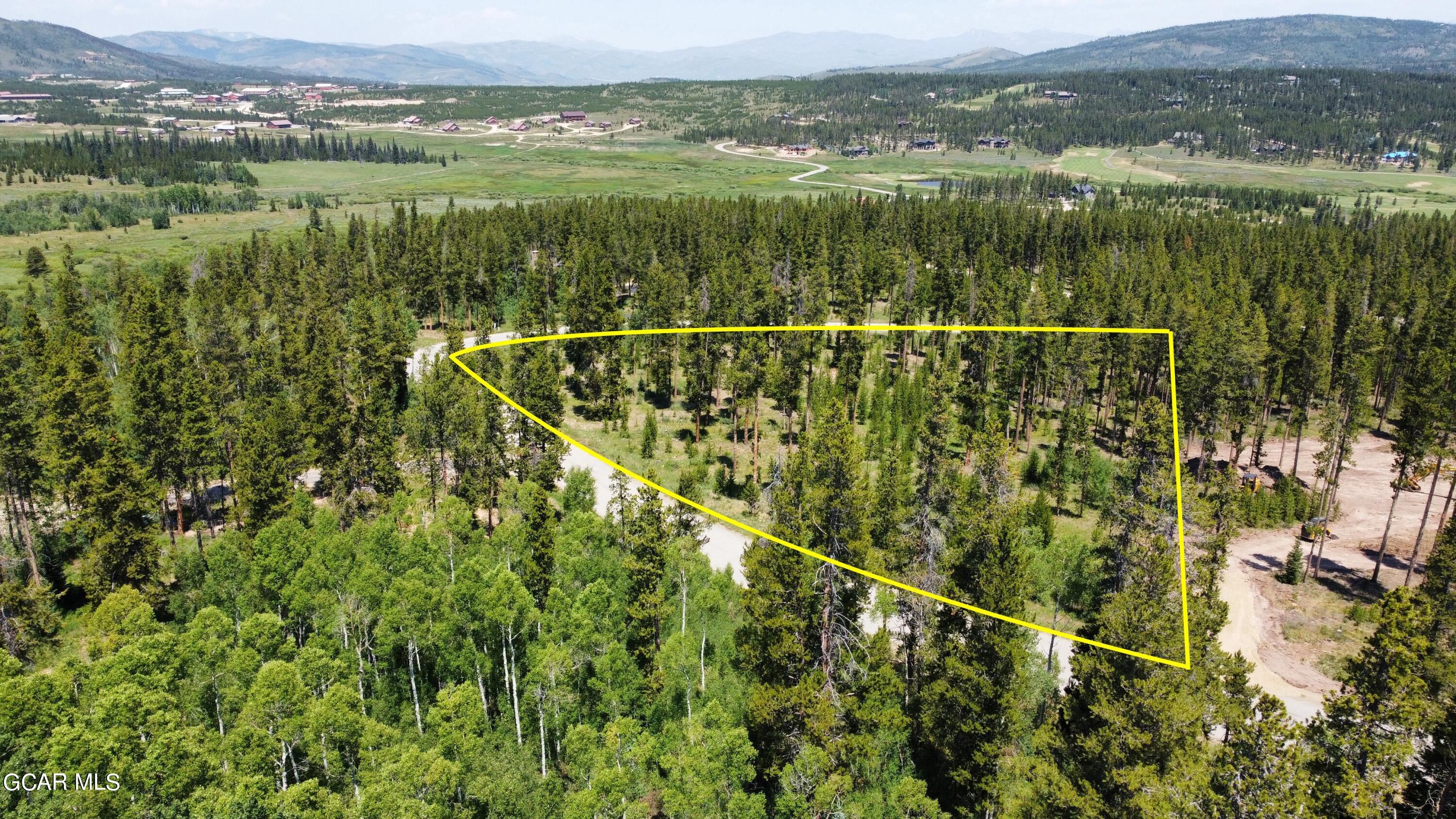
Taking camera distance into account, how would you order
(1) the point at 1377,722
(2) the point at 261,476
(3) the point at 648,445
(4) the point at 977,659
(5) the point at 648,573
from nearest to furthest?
1. (3) the point at 648,445
2. (1) the point at 1377,722
3. (4) the point at 977,659
4. (5) the point at 648,573
5. (2) the point at 261,476

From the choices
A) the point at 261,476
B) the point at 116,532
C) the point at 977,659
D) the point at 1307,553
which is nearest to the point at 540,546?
the point at 261,476

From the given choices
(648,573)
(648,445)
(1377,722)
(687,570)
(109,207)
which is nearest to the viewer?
(648,445)

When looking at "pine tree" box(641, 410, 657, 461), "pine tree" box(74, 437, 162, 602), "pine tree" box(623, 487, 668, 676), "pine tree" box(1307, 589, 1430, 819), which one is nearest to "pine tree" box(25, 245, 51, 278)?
"pine tree" box(74, 437, 162, 602)

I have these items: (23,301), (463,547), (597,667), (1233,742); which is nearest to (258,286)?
(23,301)

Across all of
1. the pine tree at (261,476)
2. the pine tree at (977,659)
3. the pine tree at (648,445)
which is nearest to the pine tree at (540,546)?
the pine tree at (261,476)

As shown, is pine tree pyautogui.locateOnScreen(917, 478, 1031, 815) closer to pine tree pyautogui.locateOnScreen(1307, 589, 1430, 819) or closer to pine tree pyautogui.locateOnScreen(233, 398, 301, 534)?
pine tree pyautogui.locateOnScreen(1307, 589, 1430, 819)

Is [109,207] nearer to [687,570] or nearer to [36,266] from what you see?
[36,266]

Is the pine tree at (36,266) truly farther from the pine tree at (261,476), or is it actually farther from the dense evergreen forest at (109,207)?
the pine tree at (261,476)

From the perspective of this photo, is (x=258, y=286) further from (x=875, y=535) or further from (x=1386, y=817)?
(x=1386, y=817)

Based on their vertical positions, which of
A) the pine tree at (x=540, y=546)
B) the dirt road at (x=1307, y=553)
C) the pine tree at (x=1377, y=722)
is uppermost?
the pine tree at (x=1377, y=722)
